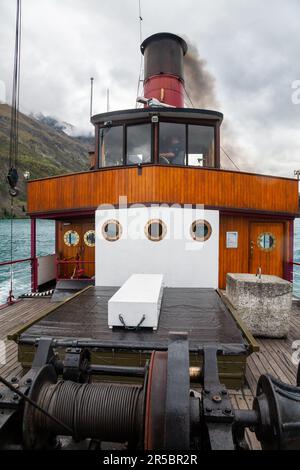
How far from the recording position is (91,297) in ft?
21.9

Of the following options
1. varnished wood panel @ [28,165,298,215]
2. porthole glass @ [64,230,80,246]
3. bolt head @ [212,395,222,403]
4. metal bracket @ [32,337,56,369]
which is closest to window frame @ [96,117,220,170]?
varnished wood panel @ [28,165,298,215]

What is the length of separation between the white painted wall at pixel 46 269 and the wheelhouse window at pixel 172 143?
6347 millimetres

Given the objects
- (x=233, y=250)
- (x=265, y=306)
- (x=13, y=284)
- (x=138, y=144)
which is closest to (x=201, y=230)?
(x=233, y=250)

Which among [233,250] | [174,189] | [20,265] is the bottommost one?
[20,265]

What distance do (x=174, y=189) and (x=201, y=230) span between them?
1.60 meters

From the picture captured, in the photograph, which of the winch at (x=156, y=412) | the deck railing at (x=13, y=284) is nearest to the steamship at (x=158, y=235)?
the deck railing at (x=13, y=284)

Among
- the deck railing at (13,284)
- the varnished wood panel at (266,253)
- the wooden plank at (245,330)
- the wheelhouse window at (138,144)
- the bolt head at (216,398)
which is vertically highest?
the wheelhouse window at (138,144)

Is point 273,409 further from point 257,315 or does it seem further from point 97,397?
point 257,315

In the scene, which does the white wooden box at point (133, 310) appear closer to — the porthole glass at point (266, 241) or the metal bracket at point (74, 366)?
the metal bracket at point (74, 366)

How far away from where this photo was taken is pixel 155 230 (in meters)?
8.70

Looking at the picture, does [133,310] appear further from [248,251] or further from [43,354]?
[248,251]

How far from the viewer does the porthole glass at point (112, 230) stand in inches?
354

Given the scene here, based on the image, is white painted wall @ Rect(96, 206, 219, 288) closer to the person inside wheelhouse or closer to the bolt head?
the person inside wheelhouse
